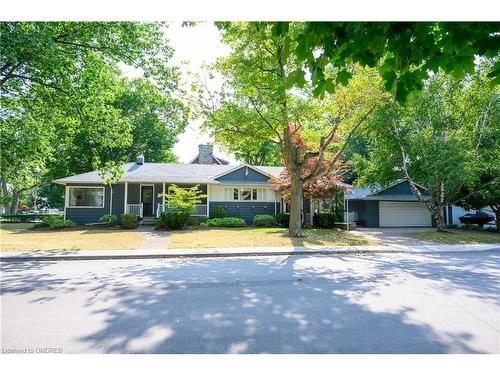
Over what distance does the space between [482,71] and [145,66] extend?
15848 mm

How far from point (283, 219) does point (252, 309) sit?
1803cm

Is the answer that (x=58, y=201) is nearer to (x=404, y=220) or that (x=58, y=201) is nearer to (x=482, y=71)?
(x=404, y=220)

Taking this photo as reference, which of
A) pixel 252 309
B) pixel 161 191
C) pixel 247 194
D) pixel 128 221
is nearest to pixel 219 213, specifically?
pixel 247 194

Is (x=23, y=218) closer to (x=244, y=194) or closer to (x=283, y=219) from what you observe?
(x=244, y=194)

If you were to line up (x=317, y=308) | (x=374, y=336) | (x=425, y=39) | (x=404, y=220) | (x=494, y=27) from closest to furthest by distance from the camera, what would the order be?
1. (x=494, y=27)
2. (x=425, y=39)
3. (x=374, y=336)
4. (x=317, y=308)
5. (x=404, y=220)

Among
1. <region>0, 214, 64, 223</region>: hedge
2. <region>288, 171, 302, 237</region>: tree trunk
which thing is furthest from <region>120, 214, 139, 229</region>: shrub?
<region>0, 214, 64, 223</region>: hedge

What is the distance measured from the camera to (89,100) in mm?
11836

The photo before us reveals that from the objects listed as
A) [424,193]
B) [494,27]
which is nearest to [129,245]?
[494,27]

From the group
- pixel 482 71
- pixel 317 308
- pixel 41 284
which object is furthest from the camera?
pixel 482 71

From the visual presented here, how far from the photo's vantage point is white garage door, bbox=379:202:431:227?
24328 mm

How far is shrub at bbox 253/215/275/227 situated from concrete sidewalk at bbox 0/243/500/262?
→ 10.3 m

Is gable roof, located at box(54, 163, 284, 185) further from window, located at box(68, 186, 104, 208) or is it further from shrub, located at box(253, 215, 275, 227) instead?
shrub, located at box(253, 215, 275, 227)

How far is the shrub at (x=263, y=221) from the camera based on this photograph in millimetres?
22344
